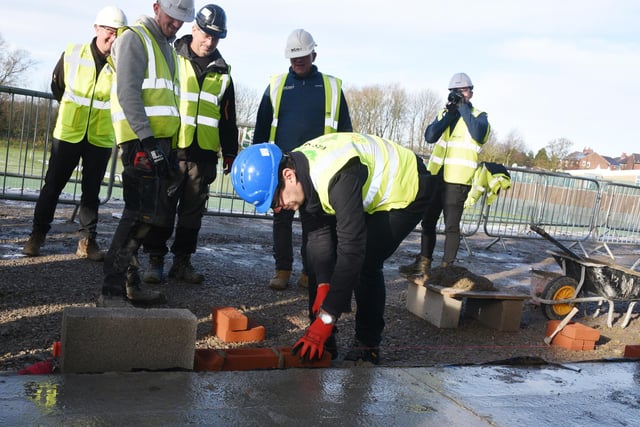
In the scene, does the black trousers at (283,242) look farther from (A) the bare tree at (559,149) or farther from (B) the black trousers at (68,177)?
(A) the bare tree at (559,149)

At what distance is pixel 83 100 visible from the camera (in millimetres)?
5750

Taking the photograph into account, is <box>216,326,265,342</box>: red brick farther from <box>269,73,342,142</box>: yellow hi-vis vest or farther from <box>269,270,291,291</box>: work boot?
<box>269,73,342,142</box>: yellow hi-vis vest

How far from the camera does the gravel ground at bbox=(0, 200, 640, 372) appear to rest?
405 cm

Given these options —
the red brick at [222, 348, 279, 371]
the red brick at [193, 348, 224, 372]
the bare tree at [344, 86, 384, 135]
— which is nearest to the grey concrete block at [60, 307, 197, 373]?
the red brick at [193, 348, 224, 372]

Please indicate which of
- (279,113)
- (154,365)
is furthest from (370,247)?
(279,113)

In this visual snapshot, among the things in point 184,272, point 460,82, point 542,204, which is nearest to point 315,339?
point 184,272

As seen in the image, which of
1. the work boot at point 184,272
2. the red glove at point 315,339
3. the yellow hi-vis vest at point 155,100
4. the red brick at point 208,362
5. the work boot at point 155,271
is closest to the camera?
the red brick at point 208,362

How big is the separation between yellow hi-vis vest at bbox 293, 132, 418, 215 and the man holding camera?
3.23 m

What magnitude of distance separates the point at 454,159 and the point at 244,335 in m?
3.92

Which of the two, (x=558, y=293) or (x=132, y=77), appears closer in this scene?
(x=132, y=77)

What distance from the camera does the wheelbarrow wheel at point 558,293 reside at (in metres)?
5.96

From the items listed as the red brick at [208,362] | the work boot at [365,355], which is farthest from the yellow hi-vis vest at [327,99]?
the red brick at [208,362]

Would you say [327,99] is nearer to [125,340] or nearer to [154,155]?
[154,155]

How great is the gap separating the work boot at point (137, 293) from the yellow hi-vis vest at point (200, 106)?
1.17m
